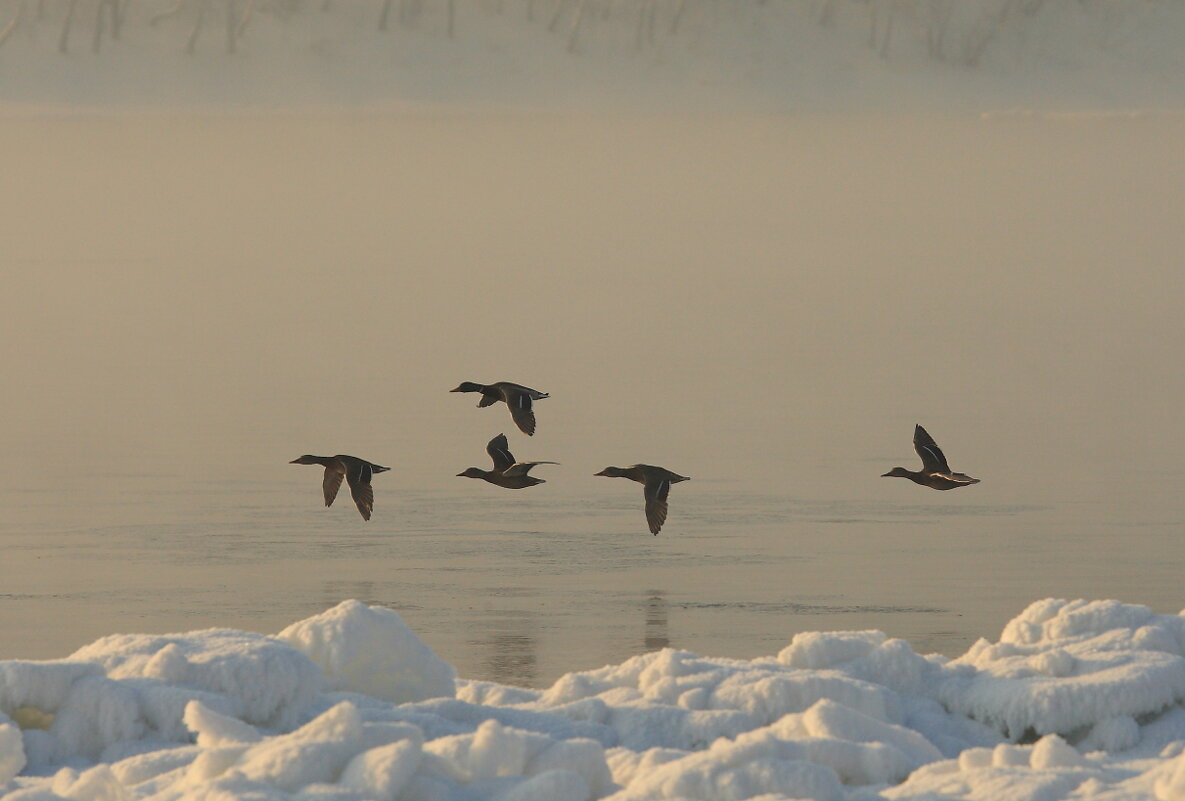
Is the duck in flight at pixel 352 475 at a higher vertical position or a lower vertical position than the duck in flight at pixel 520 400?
lower

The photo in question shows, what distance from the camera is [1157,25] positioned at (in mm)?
84312

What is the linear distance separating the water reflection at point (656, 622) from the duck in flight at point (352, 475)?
2602mm

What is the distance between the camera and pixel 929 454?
21625 millimetres

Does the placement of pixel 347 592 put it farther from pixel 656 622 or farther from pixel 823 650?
pixel 823 650

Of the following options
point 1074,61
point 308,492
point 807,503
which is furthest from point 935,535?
point 1074,61

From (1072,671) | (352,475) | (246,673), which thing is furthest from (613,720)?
(352,475)

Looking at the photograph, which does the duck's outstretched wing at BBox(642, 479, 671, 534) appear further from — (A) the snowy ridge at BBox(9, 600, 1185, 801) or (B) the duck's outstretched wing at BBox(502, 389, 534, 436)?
(A) the snowy ridge at BBox(9, 600, 1185, 801)

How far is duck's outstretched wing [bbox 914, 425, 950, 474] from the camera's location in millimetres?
21500

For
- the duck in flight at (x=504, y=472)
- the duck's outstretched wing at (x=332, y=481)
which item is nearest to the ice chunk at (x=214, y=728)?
the duck's outstretched wing at (x=332, y=481)

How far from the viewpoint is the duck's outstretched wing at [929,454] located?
21500mm

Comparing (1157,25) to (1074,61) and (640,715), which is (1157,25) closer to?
(1074,61)

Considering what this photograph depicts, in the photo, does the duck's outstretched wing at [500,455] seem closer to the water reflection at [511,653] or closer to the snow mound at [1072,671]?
the water reflection at [511,653]

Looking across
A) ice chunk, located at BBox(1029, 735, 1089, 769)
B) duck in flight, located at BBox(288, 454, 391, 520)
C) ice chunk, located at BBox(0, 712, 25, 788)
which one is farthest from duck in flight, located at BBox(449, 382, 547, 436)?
ice chunk, located at BBox(1029, 735, 1089, 769)

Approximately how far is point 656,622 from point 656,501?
1681 millimetres
